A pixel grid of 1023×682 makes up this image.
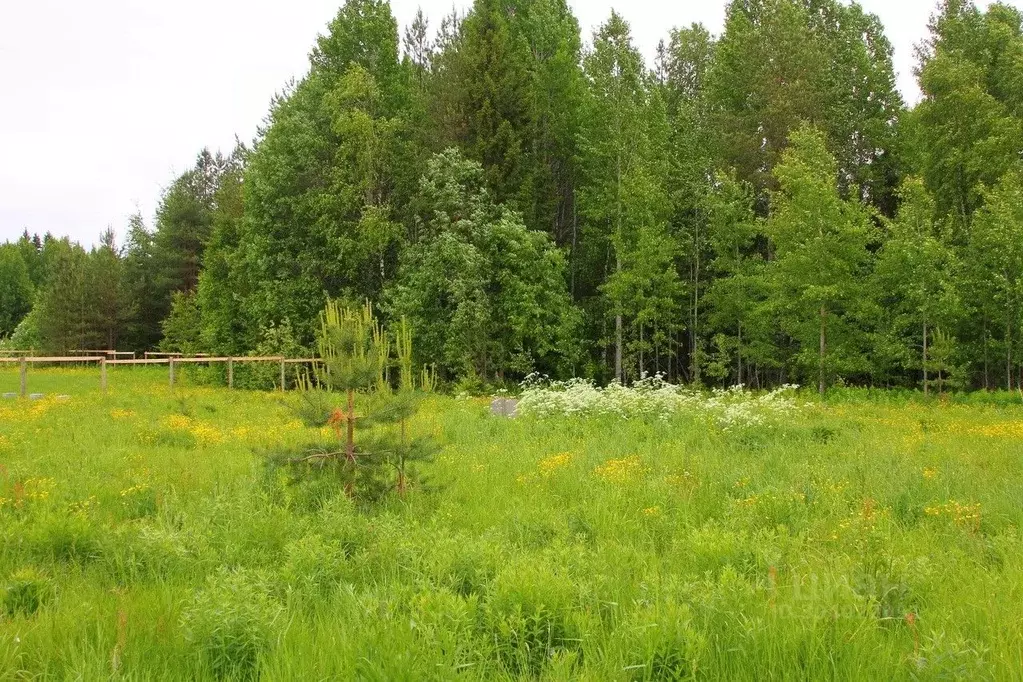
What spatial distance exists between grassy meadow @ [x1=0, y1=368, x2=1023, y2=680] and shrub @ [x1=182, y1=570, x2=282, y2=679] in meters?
0.02

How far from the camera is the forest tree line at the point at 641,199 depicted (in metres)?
24.9

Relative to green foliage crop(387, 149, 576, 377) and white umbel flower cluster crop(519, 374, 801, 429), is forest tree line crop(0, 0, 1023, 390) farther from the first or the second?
white umbel flower cluster crop(519, 374, 801, 429)

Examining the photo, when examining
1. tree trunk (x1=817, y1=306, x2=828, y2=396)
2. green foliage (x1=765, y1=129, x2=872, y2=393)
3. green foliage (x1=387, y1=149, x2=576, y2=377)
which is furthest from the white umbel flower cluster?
green foliage (x1=387, y1=149, x2=576, y2=377)

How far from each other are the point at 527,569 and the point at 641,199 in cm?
2591

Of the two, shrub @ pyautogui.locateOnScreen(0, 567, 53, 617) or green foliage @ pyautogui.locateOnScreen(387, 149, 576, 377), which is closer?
shrub @ pyautogui.locateOnScreen(0, 567, 53, 617)

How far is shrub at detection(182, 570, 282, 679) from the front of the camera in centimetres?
368

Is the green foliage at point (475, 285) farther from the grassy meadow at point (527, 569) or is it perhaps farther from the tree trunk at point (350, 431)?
the tree trunk at point (350, 431)

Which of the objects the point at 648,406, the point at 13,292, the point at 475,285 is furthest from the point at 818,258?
the point at 13,292

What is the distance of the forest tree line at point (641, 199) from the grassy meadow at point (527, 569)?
1610 centimetres

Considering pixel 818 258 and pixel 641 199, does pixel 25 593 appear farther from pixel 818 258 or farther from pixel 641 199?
pixel 641 199

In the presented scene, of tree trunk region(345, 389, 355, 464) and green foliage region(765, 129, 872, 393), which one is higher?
green foliage region(765, 129, 872, 393)

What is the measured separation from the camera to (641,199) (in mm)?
28750

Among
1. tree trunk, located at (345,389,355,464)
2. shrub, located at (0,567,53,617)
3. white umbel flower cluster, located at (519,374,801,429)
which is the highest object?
tree trunk, located at (345,389,355,464)

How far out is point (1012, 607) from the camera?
13.7 ft
